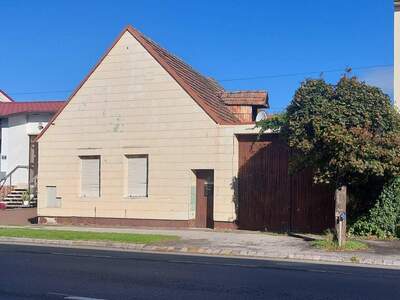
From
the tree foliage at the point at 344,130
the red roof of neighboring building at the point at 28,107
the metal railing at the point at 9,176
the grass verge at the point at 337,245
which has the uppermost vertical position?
the red roof of neighboring building at the point at 28,107

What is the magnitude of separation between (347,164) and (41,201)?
14.7m

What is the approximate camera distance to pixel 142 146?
24.0 m

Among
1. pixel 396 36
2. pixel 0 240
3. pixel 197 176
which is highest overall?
pixel 396 36

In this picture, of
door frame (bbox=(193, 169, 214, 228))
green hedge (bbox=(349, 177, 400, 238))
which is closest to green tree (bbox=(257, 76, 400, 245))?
green hedge (bbox=(349, 177, 400, 238))

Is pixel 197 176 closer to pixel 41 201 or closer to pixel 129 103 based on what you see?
pixel 129 103

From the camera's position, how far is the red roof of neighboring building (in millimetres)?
36156

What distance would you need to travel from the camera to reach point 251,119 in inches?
1060

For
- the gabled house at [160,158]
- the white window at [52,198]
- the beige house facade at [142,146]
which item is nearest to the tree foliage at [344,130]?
the gabled house at [160,158]

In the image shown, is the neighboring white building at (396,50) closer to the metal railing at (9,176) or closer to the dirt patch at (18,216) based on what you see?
the dirt patch at (18,216)

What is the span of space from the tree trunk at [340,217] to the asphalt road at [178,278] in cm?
309

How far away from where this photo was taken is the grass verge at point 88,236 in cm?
1820

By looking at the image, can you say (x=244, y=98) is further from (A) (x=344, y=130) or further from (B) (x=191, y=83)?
(A) (x=344, y=130)

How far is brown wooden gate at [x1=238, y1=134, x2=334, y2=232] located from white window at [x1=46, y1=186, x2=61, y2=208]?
859cm

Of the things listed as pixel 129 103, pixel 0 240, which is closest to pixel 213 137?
pixel 129 103
